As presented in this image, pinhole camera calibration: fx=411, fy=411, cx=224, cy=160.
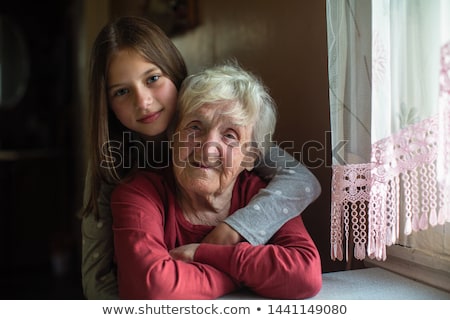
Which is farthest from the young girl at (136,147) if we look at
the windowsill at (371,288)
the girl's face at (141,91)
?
the windowsill at (371,288)

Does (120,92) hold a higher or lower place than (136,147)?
higher

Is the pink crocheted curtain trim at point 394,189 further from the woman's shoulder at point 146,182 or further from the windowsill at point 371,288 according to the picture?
the woman's shoulder at point 146,182

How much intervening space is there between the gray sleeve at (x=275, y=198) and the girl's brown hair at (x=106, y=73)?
0.75 ft

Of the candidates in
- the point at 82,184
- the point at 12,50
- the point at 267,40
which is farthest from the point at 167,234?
the point at 12,50

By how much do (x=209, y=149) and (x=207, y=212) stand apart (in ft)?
0.40

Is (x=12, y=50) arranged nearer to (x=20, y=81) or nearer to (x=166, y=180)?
(x=20, y=81)

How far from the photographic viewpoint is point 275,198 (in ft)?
2.44

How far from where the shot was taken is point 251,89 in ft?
2.43

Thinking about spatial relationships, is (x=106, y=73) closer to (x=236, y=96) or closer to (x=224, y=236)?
(x=236, y=96)

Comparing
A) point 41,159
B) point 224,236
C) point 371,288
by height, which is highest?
point 41,159

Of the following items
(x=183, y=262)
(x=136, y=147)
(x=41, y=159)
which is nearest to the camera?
(x=183, y=262)

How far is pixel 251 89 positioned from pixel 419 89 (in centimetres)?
28

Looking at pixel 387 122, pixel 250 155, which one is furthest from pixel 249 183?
pixel 387 122

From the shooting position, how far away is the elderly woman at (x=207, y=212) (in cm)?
67
